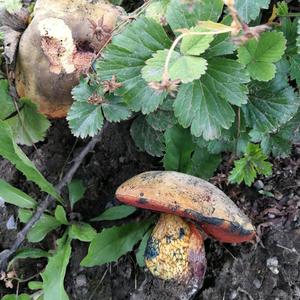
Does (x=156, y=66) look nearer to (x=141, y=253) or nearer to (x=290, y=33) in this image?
(x=290, y=33)

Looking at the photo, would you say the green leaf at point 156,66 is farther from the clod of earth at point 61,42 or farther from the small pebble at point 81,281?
the small pebble at point 81,281

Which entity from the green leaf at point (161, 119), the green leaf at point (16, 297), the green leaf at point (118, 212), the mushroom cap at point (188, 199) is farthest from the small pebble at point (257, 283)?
the green leaf at point (16, 297)

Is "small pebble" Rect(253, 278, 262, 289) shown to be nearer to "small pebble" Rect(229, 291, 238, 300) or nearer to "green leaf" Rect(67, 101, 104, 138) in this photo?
"small pebble" Rect(229, 291, 238, 300)

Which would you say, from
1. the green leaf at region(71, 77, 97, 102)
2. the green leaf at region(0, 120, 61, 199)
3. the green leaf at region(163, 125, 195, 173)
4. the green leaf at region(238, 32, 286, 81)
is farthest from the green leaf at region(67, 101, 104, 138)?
the green leaf at region(238, 32, 286, 81)

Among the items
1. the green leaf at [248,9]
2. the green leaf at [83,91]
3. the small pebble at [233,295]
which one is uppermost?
the green leaf at [248,9]

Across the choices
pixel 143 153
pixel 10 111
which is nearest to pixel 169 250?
pixel 143 153

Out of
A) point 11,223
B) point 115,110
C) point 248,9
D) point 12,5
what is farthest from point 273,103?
point 11,223
